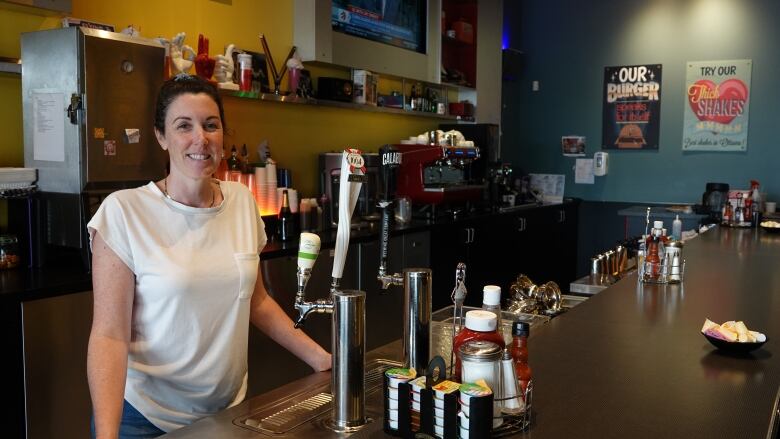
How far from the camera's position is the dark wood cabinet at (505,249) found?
523 centimetres

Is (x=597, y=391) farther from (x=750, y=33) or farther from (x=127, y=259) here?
(x=750, y=33)

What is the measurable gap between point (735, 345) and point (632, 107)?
5.92 metres

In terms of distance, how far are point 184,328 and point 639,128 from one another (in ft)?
21.0

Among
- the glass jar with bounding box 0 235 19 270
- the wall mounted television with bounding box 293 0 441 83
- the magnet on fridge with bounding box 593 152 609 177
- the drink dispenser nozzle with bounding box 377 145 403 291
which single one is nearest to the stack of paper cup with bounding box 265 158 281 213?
the wall mounted television with bounding box 293 0 441 83

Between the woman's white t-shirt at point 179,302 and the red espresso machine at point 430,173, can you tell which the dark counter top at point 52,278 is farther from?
the red espresso machine at point 430,173

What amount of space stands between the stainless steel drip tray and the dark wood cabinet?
11.3 feet

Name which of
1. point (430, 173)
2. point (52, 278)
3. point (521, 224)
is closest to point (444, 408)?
point (52, 278)

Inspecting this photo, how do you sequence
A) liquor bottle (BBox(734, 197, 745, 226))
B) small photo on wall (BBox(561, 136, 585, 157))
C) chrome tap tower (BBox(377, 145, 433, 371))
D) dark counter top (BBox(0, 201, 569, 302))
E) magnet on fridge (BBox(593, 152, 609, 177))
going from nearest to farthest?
chrome tap tower (BBox(377, 145, 433, 371)), dark counter top (BBox(0, 201, 569, 302)), liquor bottle (BBox(734, 197, 745, 226)), magnet on fridge (BBox(593, 152, 609, 177)), small photo on wall (BBox(561, 136, 585, 157))

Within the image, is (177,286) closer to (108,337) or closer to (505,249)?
(108,337)

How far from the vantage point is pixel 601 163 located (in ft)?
24.4

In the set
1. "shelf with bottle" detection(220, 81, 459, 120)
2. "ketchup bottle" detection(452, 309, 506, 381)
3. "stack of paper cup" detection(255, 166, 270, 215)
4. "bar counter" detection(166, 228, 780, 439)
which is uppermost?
"shelf with bottle" detection(220, 81, 459, 120)

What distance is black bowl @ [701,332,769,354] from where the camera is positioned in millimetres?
1810

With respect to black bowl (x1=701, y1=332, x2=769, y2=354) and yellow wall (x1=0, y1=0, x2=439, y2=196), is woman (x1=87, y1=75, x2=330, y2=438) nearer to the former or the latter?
black bowl (x1=701, y1=332, x2=769, y2=354)

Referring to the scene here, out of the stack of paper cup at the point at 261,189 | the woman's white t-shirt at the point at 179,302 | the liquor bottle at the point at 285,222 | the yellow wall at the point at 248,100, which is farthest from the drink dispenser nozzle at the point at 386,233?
the stack of paper cup at the point at 261,189
